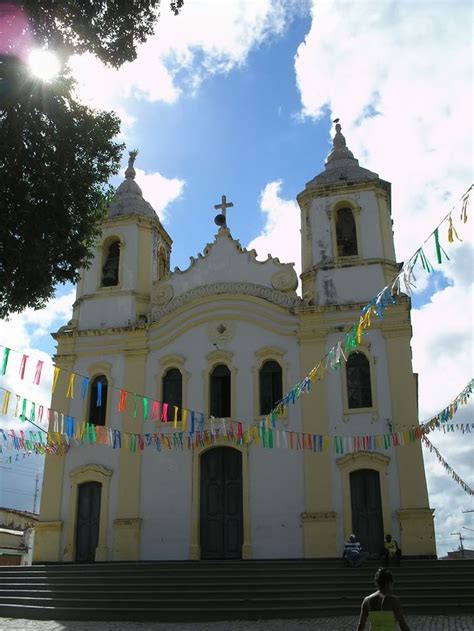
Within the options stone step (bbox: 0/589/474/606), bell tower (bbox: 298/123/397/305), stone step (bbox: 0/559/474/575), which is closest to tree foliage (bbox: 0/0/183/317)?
stone step (bbox: 0/589/474/606)

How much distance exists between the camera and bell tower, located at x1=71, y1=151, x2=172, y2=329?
20.3 m

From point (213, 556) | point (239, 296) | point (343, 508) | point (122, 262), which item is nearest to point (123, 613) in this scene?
point (213, 556)

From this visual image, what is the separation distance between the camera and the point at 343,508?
53.1ft

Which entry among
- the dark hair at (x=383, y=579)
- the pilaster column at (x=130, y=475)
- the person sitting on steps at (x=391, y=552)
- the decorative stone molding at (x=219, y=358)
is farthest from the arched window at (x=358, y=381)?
the dark hair at (x=383, y=579)

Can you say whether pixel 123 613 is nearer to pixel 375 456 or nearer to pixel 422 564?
pixel 422 564

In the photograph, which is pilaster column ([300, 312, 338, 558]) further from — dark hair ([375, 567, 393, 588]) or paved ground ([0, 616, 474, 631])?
dark hair ([375, 567, 393, 588])

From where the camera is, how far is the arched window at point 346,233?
1969 cm

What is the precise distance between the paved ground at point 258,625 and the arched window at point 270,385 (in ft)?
24.4

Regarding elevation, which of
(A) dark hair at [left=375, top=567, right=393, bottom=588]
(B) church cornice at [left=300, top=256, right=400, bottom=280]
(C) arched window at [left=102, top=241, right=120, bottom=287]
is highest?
(C) arched window at [left=102, top=241, right=120, bottom=287]

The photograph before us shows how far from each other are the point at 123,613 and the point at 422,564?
627 centimetres

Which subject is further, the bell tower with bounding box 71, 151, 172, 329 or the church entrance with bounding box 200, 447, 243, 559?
the bell tower with bounding box 71, 151, 172, 329

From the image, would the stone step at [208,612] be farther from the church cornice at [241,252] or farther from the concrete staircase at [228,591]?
the church cornice at [241,252]

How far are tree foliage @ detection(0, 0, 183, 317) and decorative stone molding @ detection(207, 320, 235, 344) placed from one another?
6.75 meters

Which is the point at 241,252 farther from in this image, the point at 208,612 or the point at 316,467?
the point at 208,612
